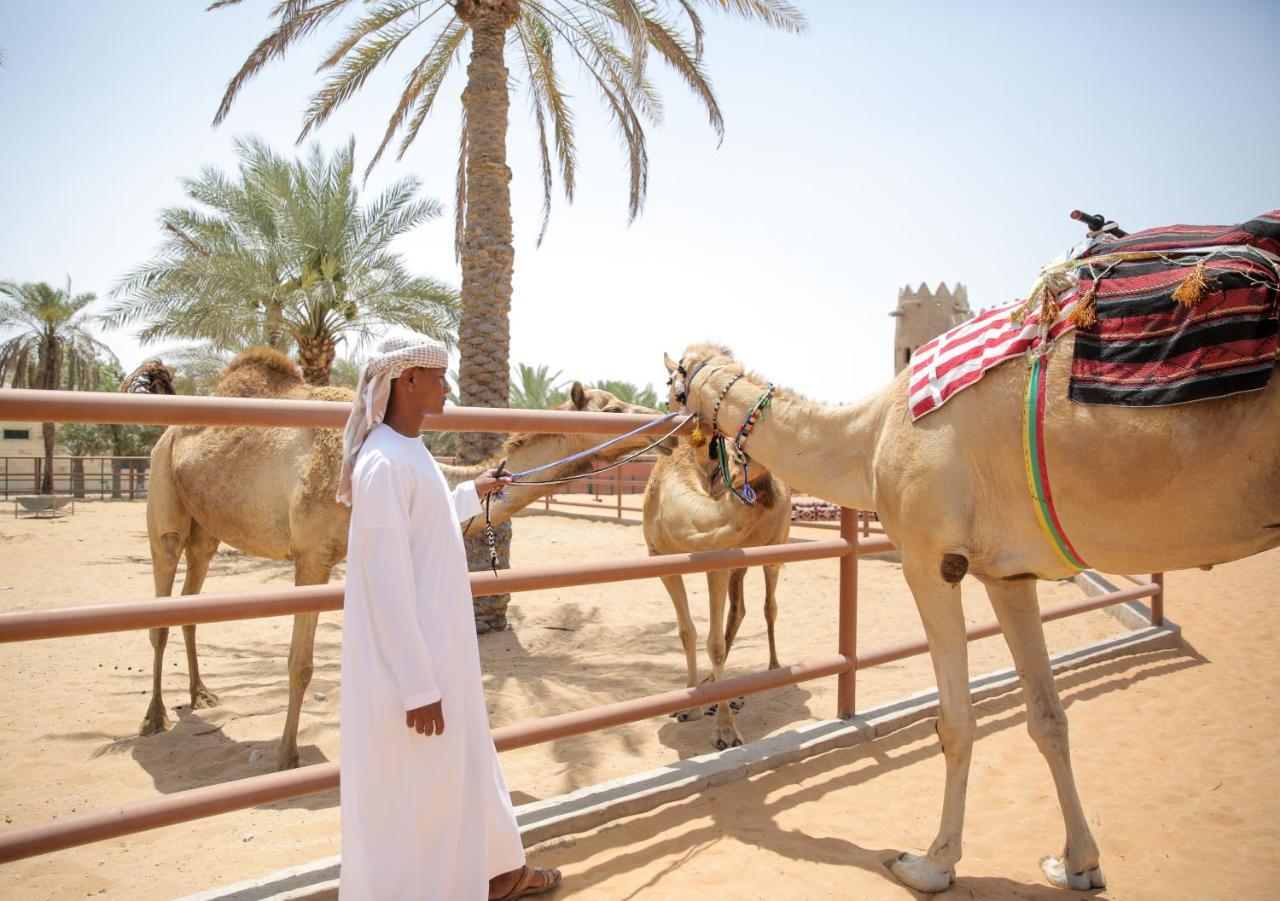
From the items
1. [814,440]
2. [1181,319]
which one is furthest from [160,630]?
[1181,319]

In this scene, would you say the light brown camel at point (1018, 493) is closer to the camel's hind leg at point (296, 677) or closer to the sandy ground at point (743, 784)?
the sandy ground at point (743, 784)

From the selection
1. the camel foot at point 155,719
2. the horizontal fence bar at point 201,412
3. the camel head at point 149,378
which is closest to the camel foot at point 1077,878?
the horizontal fence bar at point 201,412

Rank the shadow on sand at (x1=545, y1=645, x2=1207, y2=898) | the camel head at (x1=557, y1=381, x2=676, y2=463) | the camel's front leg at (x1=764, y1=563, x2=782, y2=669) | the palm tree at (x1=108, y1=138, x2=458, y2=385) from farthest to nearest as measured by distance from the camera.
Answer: the palm tree at (x1=108, y1=138, x2=458, y2=385)
the camel's front leg at (x1=764, y1=563, x2=782, y2=669)
the camel head at (x1=557, y1=381, x2=676, y2=463)
the shadow on sand at (x1=545, y1=645, x2=1207, y2=898)

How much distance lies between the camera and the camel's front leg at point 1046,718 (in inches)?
125

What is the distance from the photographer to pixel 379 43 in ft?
35.7

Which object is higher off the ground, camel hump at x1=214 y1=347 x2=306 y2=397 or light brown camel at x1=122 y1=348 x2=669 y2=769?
camel hump at x1=214 y1=347 x2=306 y2=397

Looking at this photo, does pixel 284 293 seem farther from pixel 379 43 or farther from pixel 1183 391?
pixel 1183 391

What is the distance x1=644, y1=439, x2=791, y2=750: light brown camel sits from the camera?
535cm

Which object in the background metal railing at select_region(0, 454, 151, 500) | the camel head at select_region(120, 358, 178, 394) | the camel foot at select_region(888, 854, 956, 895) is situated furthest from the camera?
the background metal railing at select_region(0, 454, 151, 500)

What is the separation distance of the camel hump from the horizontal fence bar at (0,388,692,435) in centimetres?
316

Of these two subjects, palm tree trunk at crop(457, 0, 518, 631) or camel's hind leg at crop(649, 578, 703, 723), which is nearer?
camel's hind leg at crop(649, 578, 703, 723)

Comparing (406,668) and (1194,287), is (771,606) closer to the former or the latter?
(1194,287)

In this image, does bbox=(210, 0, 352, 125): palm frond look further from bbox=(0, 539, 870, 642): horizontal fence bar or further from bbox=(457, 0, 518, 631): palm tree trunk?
bbox=(0, 539, 870, 642): horizontal fence bar

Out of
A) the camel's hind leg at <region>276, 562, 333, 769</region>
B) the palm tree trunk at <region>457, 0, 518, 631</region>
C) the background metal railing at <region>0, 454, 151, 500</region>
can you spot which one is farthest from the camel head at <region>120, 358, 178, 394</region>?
the background metal railing at <region>0, 454, 151, 500</region>
